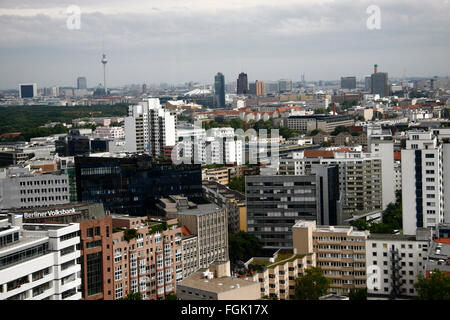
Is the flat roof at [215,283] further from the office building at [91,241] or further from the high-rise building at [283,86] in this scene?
the high-rise building at [283,86]

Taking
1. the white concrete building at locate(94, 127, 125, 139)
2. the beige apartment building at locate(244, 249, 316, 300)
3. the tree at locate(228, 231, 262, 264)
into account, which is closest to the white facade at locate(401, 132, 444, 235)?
the tree at locate(228, 231, 262, 264)

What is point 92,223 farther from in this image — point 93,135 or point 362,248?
point 93,135

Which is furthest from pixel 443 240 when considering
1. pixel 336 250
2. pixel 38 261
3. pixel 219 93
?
pixel 219 93

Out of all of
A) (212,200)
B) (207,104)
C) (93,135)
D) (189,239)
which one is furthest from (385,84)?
(189,239)

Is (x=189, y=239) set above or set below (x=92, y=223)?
below

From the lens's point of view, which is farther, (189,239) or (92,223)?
(189,239)

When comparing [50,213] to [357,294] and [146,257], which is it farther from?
[357,294]
